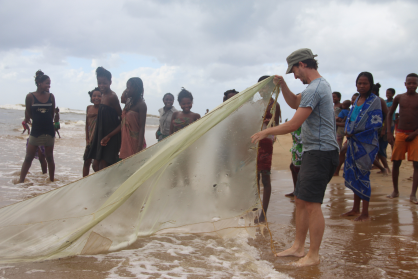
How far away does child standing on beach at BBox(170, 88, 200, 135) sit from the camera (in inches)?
195

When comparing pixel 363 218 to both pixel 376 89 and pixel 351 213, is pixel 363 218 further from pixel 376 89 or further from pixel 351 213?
pixel 376 89

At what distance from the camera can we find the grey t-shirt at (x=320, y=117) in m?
2.69

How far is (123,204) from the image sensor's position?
289cm

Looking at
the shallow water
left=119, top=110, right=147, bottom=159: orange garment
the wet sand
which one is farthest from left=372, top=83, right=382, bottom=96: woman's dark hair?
left=119, top=110, right=147, bottom=159: orange garment

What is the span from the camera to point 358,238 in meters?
3.39

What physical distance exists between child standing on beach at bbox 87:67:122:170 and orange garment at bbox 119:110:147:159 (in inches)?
10.0

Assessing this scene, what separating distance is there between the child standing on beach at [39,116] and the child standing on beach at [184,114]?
2.64 metres

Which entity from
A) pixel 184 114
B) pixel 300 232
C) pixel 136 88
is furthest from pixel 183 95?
pixel 300 232

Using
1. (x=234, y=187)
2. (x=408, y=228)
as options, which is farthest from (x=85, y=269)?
(x=408, y=228)

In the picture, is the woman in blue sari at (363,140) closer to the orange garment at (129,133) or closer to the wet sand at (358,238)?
the wet sand at (358,238)

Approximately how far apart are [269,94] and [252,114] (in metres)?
0.25

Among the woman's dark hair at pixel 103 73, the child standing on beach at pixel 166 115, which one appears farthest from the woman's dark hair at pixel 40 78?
the child standing on beach at pixel 166 115

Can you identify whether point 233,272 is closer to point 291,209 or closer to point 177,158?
point 177,158

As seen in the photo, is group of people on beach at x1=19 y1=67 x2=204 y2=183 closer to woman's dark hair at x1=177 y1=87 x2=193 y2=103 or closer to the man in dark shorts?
woman's dark hair at x1=177 y1=87 x2=193 y2=103
